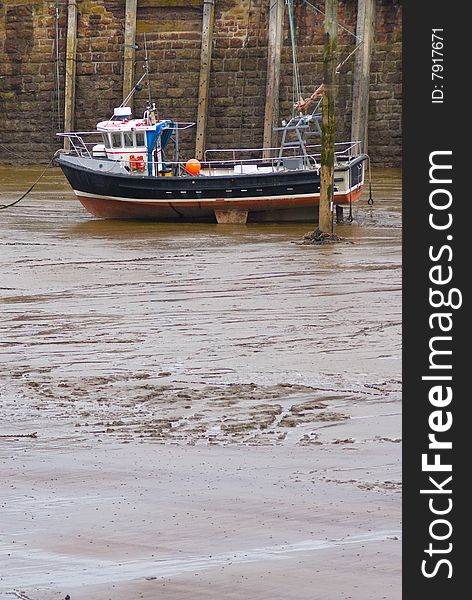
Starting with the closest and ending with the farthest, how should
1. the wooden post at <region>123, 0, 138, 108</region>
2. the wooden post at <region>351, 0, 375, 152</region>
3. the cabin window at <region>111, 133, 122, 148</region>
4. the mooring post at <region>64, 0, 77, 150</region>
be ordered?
1. the cabin window at <region>111, 133, 122, 148</region>
2. the wooden post at <region>351, 0, 375, 152</region>
3. the wooden post at <region>123, 0, 138, 108</region>
4. the mooring post at <region>64, 0, 77, 150</region>

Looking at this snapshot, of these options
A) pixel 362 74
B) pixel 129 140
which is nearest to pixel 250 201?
pixel 129 140

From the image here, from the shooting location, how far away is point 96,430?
7.05 metres

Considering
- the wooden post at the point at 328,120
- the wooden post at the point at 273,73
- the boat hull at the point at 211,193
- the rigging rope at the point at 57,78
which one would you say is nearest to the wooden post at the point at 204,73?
the wooden post at the point at 273,73

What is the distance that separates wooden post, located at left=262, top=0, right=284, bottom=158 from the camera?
26016mm

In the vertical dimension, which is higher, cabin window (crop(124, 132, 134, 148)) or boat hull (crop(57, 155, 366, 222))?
cabin window (crop(124, 132, 134, 148))

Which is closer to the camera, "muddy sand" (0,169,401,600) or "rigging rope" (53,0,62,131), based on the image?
"muddy sand" (0,169,401,600)

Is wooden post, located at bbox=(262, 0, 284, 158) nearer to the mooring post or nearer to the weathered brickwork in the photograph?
the weathered brickwork

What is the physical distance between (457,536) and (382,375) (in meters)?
4.04

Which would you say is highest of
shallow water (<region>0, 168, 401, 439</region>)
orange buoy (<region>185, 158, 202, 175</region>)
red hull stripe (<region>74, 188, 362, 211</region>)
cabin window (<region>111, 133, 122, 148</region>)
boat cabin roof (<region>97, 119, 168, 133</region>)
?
boat cabin roof (<region>97, 119, 168, 133</region>)

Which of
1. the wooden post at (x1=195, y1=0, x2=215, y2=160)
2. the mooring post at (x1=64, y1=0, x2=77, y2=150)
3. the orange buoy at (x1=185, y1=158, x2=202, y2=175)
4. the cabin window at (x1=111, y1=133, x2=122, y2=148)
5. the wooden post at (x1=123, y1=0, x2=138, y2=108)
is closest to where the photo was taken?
the orange buoy at (x1=185, y1=158, x2=202, y2=175)

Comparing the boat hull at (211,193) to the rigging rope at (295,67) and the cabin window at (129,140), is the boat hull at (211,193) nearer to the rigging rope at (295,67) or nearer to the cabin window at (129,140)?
the cabin window at (129,140)

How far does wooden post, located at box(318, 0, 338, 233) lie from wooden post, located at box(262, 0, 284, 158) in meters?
8.51

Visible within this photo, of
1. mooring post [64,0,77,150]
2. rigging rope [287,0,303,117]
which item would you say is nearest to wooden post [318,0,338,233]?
rigging rope [287,0,303,117]

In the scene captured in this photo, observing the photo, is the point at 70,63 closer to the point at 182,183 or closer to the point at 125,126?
the point at 125,126
